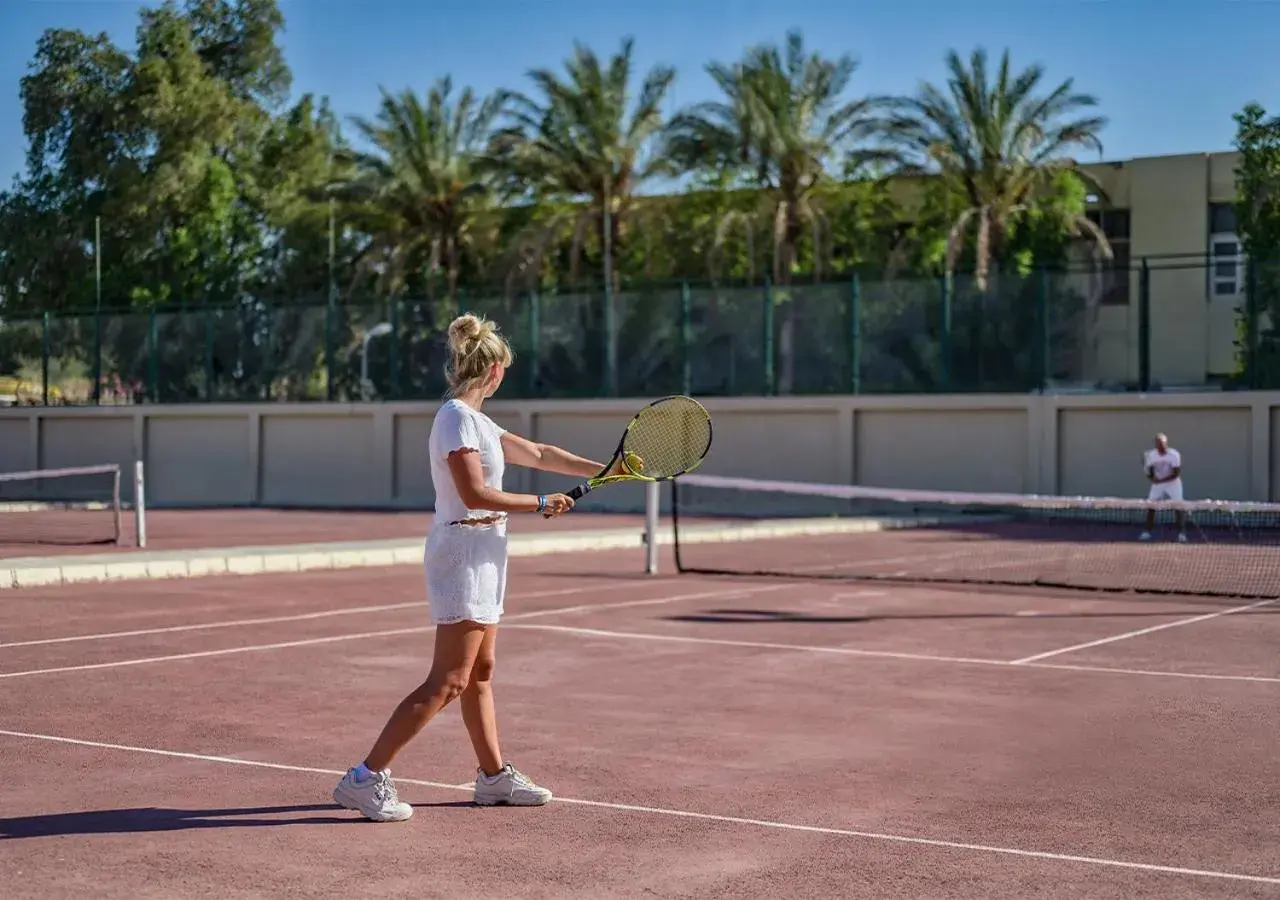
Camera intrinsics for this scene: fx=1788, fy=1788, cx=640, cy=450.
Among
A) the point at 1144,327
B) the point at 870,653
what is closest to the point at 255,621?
the point at 870,653

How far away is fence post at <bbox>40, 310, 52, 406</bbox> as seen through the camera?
1726 inches

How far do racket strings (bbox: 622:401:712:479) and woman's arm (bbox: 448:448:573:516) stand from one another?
3.26 feet

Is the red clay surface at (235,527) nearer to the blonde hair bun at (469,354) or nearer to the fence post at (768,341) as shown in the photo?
the fence post at (768,341)

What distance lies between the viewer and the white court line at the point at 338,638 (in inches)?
412

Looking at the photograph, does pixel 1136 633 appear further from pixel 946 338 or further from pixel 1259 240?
pixel 1259 240

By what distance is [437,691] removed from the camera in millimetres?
6277

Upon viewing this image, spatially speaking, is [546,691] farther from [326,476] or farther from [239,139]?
[239,139]

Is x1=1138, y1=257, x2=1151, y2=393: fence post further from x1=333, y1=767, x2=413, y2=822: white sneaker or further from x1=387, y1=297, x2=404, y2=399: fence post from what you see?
x1=333, y1=767, x2=413, y2=822: white sneaker

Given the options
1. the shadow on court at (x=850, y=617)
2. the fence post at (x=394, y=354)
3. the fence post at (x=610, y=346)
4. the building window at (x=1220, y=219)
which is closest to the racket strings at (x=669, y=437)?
the shadow on court at (x=850, y=617)

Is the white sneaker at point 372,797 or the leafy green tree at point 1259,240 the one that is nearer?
the white sneaker at point 372,797

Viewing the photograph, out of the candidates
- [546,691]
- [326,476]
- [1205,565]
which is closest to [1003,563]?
[1205,565]

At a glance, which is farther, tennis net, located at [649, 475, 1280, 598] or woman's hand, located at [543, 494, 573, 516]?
tennis net, located at [649, 475, 1280, 598]

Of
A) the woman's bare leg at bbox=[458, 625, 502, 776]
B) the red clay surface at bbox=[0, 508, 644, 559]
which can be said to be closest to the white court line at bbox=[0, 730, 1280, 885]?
the woman's bare leg at bbox=[458, 625, 502, 776]

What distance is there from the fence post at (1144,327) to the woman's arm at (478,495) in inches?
1089
